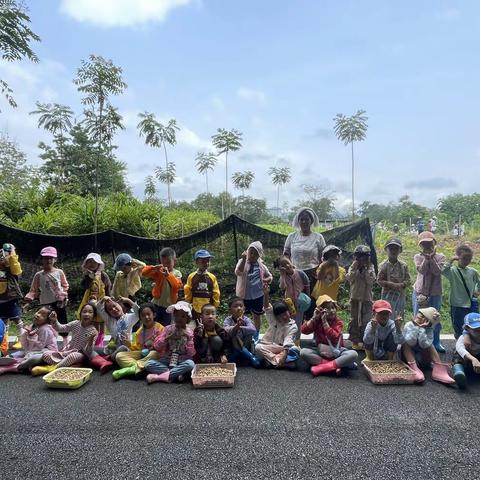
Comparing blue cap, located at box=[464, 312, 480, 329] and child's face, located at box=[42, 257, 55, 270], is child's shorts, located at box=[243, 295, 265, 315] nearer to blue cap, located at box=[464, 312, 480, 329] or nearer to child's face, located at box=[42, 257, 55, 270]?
blue cap, located at box=[464, 312, 480, 329]

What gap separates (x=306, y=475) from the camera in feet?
7.39

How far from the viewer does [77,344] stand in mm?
4203

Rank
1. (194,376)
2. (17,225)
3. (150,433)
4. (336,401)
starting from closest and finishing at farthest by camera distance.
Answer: (150,433) < (336,401) < (194,376) < (17,225)

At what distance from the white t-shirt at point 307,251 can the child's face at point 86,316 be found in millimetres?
2484

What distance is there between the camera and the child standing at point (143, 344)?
397 centimetres

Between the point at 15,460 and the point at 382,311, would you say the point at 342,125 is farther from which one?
the point at 15,460

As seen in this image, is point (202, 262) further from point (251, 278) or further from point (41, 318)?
point (41, 318)

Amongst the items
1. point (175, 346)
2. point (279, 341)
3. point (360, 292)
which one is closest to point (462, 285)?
point (360, 292)

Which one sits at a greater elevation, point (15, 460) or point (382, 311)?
point (382, 311)

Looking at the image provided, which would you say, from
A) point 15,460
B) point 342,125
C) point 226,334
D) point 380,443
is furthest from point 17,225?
point 342,125

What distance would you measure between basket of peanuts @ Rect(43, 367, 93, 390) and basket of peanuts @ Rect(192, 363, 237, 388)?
41.7 inches

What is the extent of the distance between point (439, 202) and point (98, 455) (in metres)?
47.2

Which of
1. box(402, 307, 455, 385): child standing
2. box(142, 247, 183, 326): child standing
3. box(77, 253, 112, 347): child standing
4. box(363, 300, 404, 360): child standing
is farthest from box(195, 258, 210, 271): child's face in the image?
box(402, 307, 455, 385): child standing

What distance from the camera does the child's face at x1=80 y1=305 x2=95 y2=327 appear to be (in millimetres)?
4166
